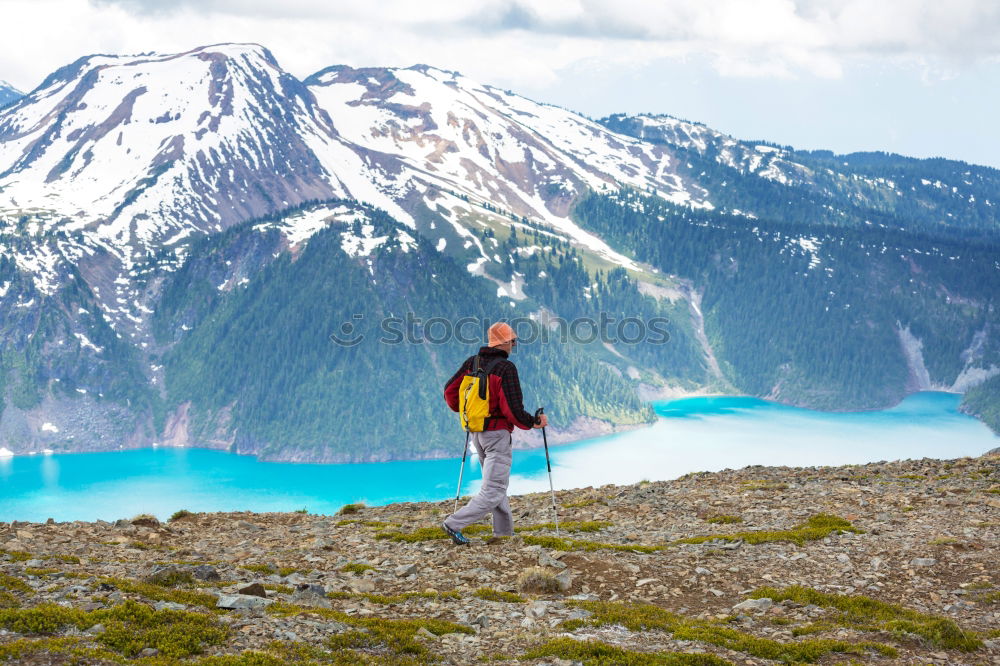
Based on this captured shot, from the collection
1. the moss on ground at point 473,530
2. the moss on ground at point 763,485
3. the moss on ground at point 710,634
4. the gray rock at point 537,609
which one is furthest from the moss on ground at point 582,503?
the gray rock at point 537,609

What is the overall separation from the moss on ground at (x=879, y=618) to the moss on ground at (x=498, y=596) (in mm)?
4847

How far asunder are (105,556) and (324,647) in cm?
943

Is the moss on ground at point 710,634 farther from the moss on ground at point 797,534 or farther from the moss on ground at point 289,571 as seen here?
the moss on ground at point 797,534

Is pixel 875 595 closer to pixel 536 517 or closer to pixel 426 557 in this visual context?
pixel 426 557

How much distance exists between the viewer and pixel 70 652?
1376 centimetres

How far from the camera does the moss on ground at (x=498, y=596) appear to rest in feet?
62.3

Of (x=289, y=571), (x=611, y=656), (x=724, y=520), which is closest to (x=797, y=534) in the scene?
(x=724, y=520)

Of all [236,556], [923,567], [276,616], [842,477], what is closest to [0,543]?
[236,556]

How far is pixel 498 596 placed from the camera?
19234 millimetres

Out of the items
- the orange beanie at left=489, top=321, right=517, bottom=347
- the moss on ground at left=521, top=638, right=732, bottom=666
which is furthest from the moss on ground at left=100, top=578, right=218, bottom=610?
the orange beanie at left=489, top=321, right=517, bottom=347

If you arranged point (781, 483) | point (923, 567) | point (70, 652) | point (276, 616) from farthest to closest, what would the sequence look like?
point (781, 483) < point (923, 567) < point (276, 616) < point (70, 652)

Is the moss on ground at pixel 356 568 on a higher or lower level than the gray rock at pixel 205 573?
lower

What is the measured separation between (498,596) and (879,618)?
7.22m

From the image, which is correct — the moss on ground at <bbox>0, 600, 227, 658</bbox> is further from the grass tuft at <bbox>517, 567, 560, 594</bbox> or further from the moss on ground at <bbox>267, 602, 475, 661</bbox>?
the grass tuft at <bbox>517, 567, 560, 594</bbox>
